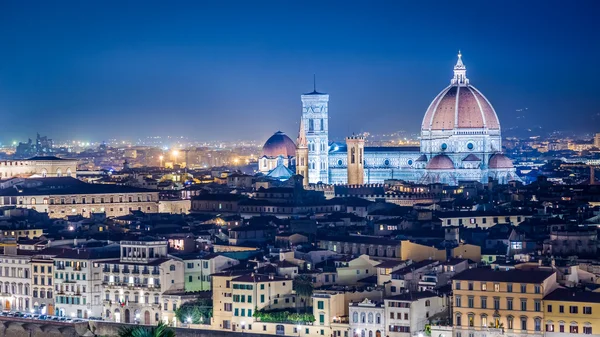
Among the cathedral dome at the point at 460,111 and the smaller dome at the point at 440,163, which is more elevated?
the cathedral dome at the point at 460,111

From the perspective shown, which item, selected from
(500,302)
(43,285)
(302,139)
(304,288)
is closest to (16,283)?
(43,285)

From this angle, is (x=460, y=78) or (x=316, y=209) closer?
(x=316, y=209)

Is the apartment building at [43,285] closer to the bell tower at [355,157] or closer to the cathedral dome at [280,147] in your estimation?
the bell tower at [355,157]

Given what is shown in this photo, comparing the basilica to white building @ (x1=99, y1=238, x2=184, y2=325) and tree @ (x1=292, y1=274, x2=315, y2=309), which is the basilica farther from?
tree @ (x1=292, y1=274, x2=315, y2=309)

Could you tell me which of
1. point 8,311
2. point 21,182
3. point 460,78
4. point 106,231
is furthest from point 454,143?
point 8,311

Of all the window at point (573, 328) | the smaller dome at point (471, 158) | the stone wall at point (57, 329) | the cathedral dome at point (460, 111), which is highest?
the cathedral dome at point (460, 111)

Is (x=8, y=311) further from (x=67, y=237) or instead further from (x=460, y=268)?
(x=460, y=268)

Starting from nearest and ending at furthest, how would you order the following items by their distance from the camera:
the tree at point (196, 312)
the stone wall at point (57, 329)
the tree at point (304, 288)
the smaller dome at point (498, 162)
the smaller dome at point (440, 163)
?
the tree at point (304, 288)
the tree at point (196, 312)
the stone wall at point (57, 329)
the smaller dome at point (440, 163)
the smaller dome at point (498, 162)

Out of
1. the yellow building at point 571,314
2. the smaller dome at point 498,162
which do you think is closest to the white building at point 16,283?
the yellow building at point 571,314
